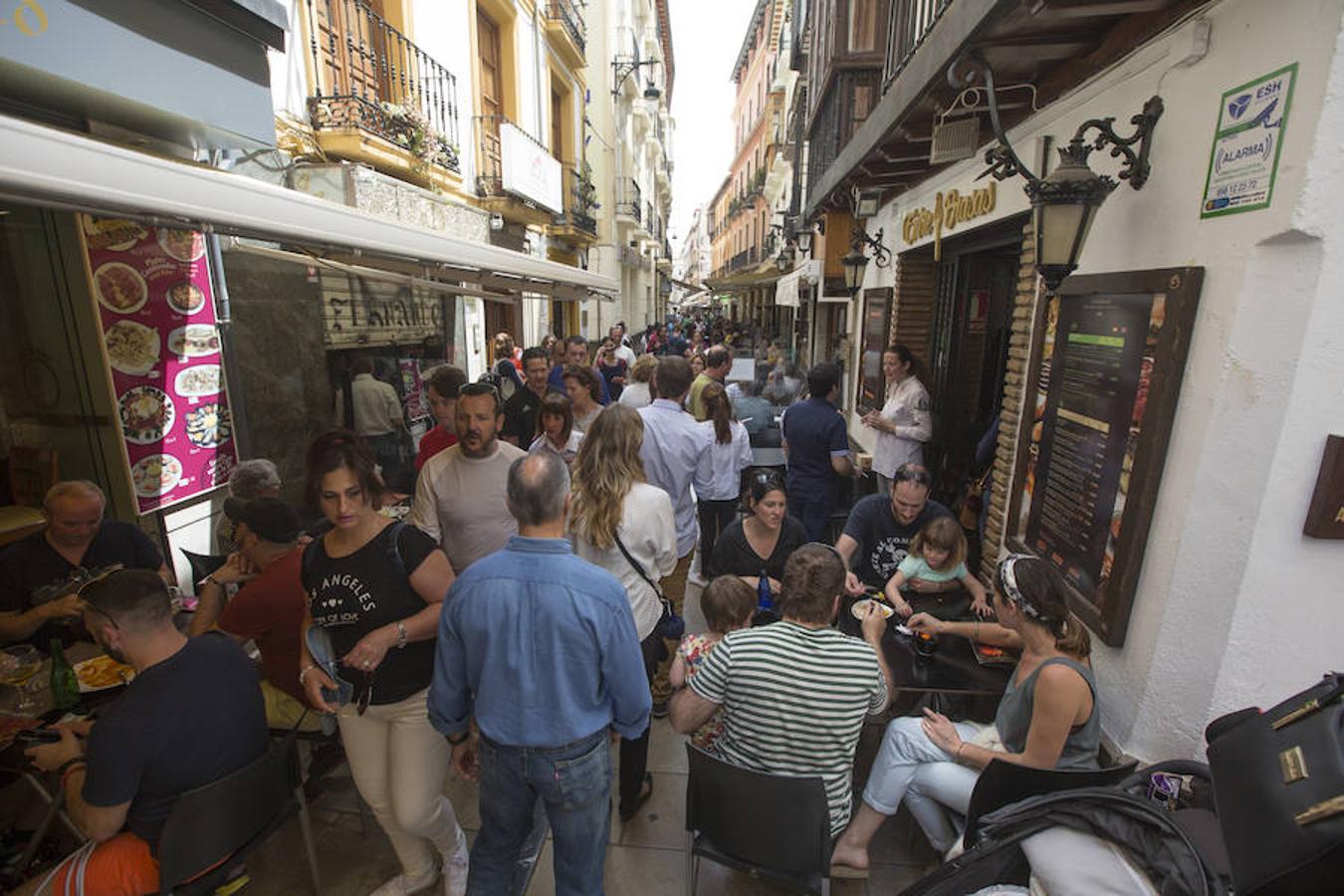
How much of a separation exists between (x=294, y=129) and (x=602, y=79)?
16.3 metres

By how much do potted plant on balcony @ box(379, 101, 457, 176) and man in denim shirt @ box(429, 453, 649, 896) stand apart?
21.5 feet

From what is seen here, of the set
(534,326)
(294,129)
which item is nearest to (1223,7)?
(294,129)

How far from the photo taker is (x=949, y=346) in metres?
6.14

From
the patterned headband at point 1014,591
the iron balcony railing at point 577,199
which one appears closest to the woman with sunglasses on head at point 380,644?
the patterned headband at point 1014,591

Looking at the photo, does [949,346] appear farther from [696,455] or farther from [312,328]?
[312,328]

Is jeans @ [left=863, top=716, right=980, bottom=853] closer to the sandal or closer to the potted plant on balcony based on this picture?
the sandal

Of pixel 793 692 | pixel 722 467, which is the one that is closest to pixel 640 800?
pixel 793 692

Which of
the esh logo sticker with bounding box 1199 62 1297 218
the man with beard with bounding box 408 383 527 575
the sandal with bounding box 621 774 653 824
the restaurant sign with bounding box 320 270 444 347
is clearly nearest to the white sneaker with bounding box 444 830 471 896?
the sandal with bounding box 621 774 653 824

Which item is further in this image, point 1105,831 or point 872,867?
point 872,867

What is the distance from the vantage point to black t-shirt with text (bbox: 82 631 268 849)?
70.2 inches

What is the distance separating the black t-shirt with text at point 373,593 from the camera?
2178 mm

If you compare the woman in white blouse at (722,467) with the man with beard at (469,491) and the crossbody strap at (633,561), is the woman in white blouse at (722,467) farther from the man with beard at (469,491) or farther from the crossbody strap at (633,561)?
the man with beard at (469,491)

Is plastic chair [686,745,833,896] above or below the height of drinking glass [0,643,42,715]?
below

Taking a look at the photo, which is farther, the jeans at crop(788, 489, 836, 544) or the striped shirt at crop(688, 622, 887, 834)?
the jeans at crop(788, 489, 836, 544)
